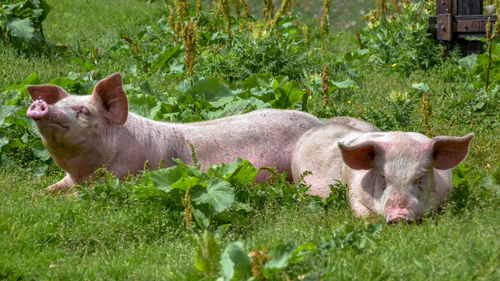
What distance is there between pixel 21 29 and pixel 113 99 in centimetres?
341

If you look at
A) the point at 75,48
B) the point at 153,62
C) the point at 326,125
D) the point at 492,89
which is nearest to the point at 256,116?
the point at 326,125

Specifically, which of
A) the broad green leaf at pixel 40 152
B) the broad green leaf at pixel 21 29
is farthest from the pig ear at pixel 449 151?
the broad green leaf at pixel 21 29

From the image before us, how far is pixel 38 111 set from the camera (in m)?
4.67

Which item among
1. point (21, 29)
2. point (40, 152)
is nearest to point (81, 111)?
point (40, 152)

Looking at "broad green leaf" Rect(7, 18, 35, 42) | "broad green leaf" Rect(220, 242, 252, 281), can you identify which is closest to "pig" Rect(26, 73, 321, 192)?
"broad green leaf" Rect(220, 242, 252, 281)

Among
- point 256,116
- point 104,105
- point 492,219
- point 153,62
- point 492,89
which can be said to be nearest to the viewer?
point 492,219

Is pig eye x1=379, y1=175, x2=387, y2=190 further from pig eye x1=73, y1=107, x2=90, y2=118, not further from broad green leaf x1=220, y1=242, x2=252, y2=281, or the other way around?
pig eye x1=73, y1=107, x2=90, y2=118

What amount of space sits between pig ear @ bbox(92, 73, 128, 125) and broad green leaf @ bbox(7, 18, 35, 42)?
10.8ft

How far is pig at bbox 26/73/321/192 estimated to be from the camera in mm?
4957

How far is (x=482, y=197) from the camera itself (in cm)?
407

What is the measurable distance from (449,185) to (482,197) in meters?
0.20

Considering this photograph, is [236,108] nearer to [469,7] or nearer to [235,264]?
[235,264]

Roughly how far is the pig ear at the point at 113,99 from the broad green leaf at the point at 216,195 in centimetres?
124

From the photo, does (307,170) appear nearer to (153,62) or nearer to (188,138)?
(188,138)
